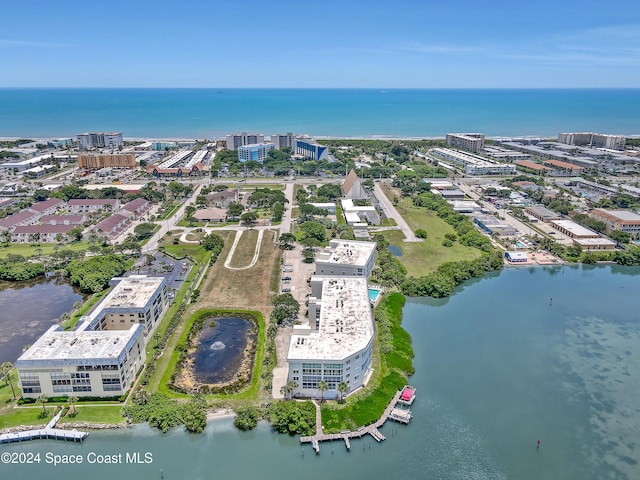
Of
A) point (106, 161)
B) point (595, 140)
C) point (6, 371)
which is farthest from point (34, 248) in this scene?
point (595, 140)

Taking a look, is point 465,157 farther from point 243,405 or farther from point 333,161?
point 243,405

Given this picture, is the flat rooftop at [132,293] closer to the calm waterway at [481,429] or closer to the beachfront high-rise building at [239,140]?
the calm waterway at [481,429]

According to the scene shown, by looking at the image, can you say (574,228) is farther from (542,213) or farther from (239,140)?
(239,140)

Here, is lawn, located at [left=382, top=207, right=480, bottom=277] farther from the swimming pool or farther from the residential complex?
the residential complex

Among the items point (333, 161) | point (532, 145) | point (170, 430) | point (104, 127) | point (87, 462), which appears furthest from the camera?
point (104, 127)

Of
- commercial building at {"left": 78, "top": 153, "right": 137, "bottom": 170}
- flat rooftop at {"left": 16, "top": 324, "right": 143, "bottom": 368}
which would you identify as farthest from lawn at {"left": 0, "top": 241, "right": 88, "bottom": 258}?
commercial building at {"left": 78, "top": 153, "right": 137, "bottom": 170}

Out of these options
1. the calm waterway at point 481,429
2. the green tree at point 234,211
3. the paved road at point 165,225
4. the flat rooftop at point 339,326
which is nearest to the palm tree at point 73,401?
the calm waterway at point 481,429

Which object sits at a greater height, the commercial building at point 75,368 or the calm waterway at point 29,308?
the commercial building at point 75,368

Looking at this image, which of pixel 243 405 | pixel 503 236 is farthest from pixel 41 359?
pixel 503 236
